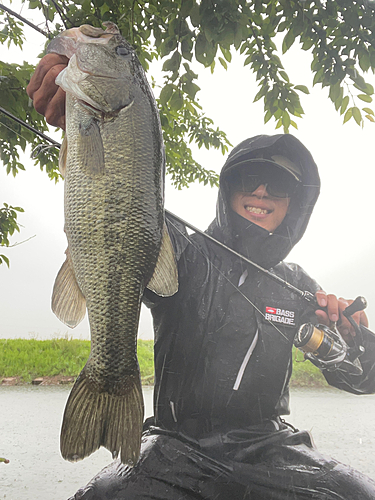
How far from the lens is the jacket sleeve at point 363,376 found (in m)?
1.89

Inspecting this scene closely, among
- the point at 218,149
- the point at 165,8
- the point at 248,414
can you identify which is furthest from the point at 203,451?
the point at 218,149

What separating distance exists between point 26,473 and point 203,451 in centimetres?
99

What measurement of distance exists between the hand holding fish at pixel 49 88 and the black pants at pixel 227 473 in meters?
1.43

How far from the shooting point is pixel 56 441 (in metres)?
2.06

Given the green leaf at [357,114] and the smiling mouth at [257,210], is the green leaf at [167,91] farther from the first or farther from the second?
the green leaf at [357,114]

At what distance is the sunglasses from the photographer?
2.07 metres

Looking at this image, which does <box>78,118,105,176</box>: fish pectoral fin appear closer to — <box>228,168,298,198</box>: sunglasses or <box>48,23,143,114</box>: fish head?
<box>48,23,143,114</box>: fish head

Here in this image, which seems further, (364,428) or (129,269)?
(364,428)

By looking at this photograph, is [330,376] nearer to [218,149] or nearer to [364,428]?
[364,428]

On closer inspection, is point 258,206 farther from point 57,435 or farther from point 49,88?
point 57,435

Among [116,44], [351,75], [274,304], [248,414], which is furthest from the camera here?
[274,304]

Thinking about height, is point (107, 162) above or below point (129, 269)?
above

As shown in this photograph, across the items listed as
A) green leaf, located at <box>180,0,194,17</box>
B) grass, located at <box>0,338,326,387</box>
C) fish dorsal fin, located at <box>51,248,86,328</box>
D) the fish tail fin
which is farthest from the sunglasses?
the fish tail fin

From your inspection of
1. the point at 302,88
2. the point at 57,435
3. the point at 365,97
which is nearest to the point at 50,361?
the point at 57,435
